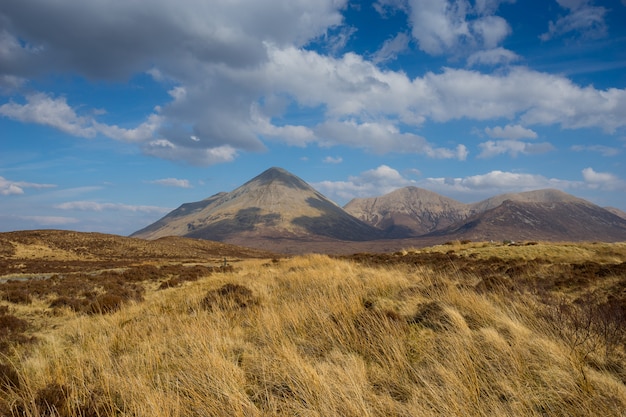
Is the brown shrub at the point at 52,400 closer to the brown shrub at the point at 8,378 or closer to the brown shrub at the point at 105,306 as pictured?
the brown shrub at the point at 8,378

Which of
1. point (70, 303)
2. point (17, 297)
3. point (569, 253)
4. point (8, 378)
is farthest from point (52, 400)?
point (569, 253)

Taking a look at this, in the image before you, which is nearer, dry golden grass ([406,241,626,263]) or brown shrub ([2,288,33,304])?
brown shrub ([2,288,33,304])

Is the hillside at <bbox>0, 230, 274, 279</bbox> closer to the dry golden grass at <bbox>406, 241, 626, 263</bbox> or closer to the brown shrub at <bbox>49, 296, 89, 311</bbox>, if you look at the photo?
the brown shrub at <bbox>49, 296, 89, 311</bbox>

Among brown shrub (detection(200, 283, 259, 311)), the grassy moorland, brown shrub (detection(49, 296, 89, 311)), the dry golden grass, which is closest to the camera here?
the grassy moorland

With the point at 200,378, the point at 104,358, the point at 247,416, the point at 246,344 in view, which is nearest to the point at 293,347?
the point at 246,344

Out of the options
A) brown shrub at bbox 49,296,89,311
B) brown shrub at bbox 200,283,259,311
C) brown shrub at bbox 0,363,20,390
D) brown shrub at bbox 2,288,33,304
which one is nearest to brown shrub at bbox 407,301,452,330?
brown shrub at bbox 200,283,259,311

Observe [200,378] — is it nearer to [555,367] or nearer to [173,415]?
[173,415]

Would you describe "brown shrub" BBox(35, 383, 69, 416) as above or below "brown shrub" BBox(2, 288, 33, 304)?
above

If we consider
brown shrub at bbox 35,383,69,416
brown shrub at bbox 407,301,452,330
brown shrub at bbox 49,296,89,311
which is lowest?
brown shrub at bbox 49,296,89,311

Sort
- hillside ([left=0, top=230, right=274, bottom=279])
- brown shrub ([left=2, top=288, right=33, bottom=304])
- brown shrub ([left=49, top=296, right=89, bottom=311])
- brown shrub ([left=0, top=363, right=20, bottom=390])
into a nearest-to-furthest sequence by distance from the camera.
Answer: brown shrub ([left=0, top=363, right=20, bottom=390]), brown shrub ([left=49, top=296, right=89, bottom=311]), brown shrub ([left=2, top=288, right=33, bottom=304]), hillside ([left=0, top=230, right=274, bottom=279])

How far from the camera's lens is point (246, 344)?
514 centimetres

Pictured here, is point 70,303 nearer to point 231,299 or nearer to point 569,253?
point 231,299

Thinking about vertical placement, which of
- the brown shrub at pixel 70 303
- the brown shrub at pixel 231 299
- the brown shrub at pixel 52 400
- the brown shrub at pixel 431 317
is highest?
the brown shrub at pixel 431 317

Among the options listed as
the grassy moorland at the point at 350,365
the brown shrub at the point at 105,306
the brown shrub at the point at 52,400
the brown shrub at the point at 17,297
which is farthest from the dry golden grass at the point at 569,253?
the brown shrub at the point at 17,297
